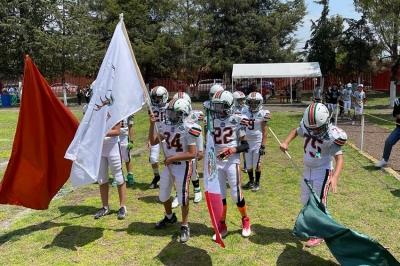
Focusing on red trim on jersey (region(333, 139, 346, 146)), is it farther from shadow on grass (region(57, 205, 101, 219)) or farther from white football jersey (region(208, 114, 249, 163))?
shadow on grass (region(57, 205, 101, 219))

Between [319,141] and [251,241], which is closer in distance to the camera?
[319,141]

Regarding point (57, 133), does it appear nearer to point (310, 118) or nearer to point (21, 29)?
point (310, 118)

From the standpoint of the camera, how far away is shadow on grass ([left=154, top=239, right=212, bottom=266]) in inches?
203

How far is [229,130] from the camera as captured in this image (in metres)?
6.09

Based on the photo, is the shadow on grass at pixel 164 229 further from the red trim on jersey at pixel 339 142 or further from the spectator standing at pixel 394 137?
the spectator standing at pixel 394 137

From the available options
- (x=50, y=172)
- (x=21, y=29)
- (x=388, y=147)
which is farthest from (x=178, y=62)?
(x=50, y=172)

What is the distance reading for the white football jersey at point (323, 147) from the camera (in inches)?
207

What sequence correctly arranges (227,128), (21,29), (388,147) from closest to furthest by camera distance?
(227,128) < (388,147) < (21,29)

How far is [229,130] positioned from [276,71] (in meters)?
27.0

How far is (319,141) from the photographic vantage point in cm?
538

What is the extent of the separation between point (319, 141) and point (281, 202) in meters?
2.50

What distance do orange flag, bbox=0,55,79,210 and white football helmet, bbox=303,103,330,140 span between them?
13.0 feet

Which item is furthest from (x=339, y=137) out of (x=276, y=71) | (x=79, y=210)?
(x=276, y=71)

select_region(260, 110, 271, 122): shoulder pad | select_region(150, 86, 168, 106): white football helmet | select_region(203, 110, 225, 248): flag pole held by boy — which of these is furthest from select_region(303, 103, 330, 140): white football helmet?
select_region(150, 86, 168, 106): white football helmet
